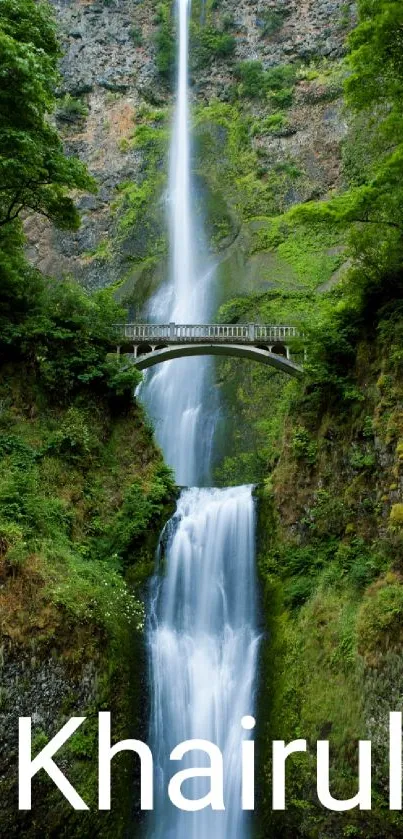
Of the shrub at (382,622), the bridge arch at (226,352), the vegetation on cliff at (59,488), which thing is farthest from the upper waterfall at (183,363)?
the shrub at (382,622)

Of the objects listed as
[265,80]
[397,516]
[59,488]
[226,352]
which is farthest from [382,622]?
[265,80]

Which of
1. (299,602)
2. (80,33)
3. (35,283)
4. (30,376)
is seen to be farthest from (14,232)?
(80,33)

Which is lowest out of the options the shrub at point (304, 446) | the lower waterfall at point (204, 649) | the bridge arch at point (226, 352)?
the lower waterfall at point (204, 649)

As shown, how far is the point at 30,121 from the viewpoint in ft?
47.9

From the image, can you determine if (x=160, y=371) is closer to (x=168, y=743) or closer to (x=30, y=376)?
(x=30, y=376)

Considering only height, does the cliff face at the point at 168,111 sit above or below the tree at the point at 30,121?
above

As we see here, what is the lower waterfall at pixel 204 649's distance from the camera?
1191 centimetres

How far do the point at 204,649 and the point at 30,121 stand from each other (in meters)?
12.2

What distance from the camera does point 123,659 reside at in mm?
12898

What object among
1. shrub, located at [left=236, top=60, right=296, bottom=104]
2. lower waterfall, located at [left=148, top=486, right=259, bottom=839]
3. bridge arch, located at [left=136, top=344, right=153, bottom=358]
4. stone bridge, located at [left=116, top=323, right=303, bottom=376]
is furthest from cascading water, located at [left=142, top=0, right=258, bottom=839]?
shrub, located at [left=236, top=60, right=296, bottom=104]

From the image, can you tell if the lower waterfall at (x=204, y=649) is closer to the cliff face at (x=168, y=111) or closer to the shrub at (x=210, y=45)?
the cliff face at (x=168, y=111)

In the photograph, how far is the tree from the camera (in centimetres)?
1346

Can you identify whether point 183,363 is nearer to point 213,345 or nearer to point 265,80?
point 213,345

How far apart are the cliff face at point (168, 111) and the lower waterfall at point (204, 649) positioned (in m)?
15.7
